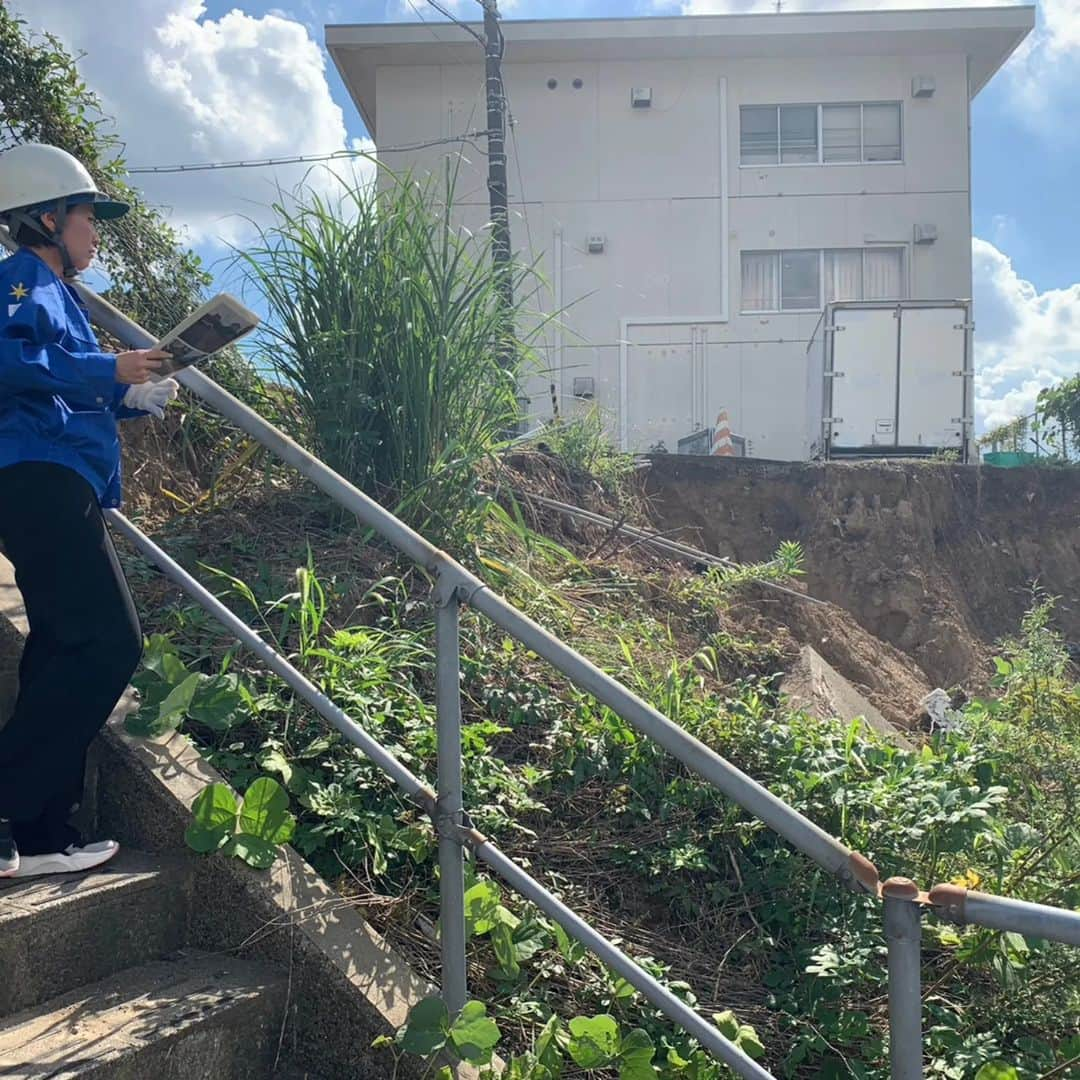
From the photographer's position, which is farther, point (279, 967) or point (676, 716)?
point (676, 716)

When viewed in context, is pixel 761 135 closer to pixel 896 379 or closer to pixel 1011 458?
pixel 896 379

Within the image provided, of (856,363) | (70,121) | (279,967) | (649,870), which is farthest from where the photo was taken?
(856,363)

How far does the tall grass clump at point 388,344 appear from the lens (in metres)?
3.88

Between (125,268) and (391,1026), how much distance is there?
398 cm

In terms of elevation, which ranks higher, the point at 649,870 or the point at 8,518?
the point at 8,518

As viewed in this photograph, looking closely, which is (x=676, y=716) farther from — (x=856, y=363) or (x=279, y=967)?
(x=856, y=363)

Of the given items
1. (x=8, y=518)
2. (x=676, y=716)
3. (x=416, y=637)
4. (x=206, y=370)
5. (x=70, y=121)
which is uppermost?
(x=70, y=121)

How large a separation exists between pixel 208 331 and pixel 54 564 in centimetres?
64

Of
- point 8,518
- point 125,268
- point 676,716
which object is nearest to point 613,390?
point 125,268

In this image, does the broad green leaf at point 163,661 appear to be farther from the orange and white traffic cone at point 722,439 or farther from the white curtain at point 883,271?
the white curtain at point 883,271

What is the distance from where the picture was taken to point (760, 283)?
55.3 ft

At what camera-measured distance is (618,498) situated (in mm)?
6715

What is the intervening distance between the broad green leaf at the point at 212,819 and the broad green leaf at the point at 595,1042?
0.87m

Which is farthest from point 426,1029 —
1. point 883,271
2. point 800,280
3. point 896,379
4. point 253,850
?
point 883,271
